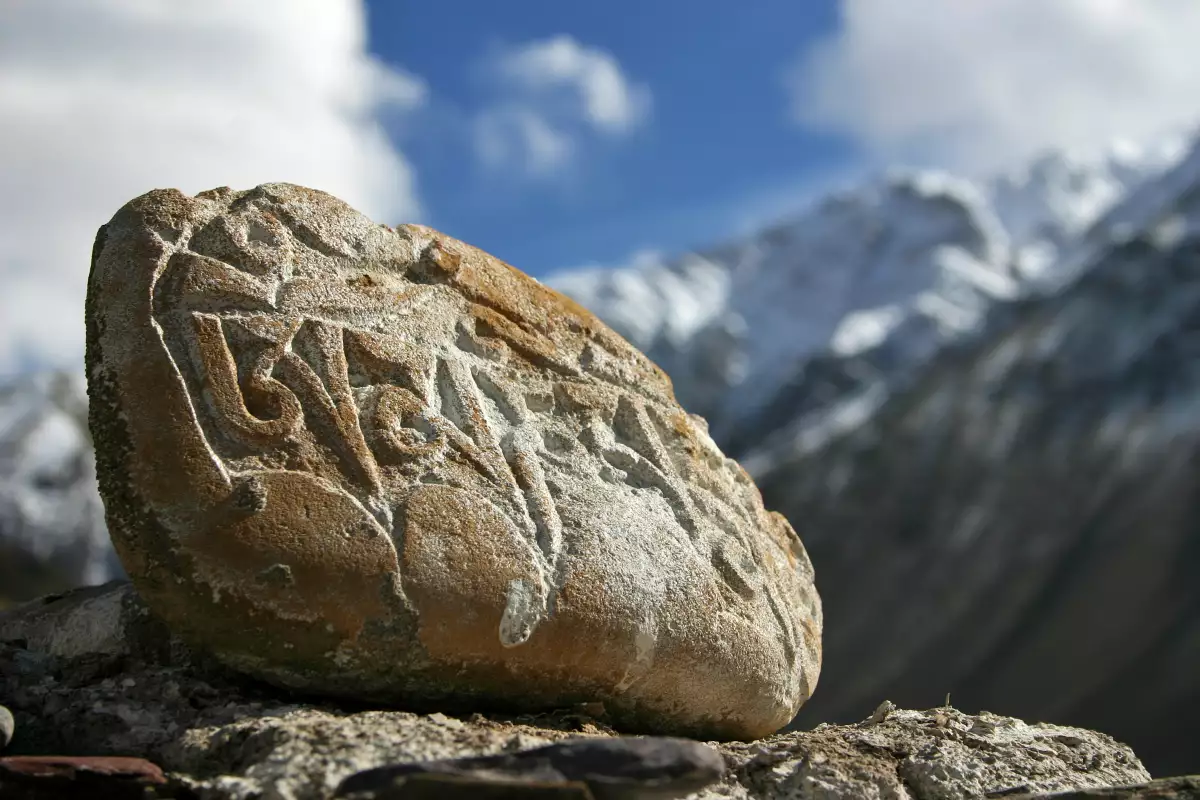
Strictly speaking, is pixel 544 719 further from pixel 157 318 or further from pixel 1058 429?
pixel 1058 429

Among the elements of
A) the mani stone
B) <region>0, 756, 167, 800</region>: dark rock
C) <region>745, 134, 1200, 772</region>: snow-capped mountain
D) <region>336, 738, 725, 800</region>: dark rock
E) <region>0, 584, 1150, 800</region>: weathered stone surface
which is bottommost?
<region>0, 756, 167, 800</region>: dark rock

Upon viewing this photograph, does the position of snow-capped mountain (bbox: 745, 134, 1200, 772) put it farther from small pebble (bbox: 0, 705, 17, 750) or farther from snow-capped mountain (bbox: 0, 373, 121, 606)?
snow-capped mountain (bbox: 0, 373, 121, 606)

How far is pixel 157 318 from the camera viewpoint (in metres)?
4.10

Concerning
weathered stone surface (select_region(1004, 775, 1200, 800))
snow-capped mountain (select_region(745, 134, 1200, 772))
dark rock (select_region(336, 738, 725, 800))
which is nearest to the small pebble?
dark rock (select_region(336, 738, 725, 800))

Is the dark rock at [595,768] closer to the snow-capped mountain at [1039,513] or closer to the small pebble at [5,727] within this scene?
the small pebble at [5,727]

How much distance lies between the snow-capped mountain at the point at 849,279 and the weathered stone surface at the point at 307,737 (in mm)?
89708

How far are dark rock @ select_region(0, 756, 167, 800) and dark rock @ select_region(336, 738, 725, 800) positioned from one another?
703 millimetres

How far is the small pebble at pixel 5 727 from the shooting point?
3.79m

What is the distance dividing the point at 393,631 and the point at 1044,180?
15068 centimetres

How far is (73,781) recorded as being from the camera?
3414 mm

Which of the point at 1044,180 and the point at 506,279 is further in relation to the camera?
the point at 1044,180

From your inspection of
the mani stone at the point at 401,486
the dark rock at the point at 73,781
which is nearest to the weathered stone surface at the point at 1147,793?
the mani stone at the point at 401,486

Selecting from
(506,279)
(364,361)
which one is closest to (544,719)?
(364,361)

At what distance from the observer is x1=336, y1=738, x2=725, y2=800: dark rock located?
9.97 ft
